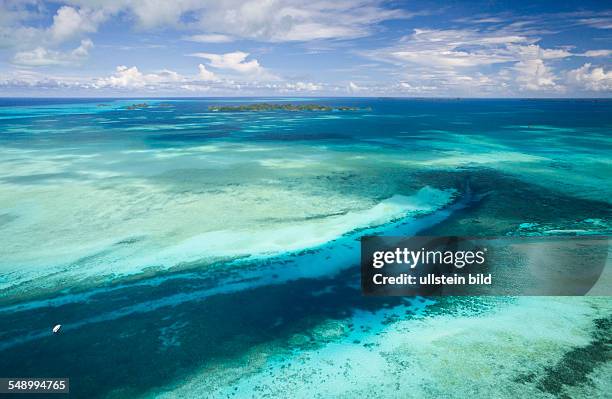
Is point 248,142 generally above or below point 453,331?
above

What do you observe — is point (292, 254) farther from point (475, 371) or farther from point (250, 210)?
point (475, 371)

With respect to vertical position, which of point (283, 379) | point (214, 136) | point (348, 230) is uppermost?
point (214, 136)

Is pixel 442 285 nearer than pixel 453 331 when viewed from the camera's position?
No

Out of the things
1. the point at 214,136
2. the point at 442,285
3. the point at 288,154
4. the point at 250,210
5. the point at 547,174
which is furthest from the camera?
the point at 214,136

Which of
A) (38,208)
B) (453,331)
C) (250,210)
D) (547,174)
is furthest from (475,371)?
(547,174)

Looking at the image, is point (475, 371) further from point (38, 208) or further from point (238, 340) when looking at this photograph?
point (38, 208)

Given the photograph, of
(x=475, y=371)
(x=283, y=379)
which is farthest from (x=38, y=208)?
(x=475, y=371)

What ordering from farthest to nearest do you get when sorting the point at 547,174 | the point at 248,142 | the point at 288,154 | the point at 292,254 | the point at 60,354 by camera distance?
the point at 248,142 < the point at 288,154 < the point at 547,174 < the point at 292,254 < the point at 60,354
